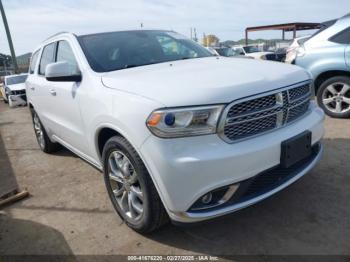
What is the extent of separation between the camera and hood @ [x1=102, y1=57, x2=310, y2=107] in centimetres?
225

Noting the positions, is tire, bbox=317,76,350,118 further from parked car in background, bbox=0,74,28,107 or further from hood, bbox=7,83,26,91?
hood, bbox=7,83,26,91

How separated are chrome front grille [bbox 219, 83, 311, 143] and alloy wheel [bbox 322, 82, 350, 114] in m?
3.39

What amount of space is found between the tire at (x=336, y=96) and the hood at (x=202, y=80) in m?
3.06

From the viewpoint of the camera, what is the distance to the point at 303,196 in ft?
10.7

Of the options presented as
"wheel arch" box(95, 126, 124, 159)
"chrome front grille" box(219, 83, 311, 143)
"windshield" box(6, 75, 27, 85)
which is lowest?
"windshield" box(6, 75, 27, 85)

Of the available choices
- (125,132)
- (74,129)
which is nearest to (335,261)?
(125,132)

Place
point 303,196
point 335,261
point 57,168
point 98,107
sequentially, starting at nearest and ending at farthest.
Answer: point 335,261 < point 98,107 < point 303,196 < point 57,168

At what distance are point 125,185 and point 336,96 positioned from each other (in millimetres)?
4391

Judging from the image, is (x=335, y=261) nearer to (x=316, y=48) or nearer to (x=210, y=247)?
(x=210, y=247)

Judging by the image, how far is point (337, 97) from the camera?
18.8ft

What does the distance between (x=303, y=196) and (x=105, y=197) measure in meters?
2.03

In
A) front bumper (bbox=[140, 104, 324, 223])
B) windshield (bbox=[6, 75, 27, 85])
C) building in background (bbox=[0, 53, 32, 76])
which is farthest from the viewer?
building in background (bbox=[0, 53, 32, 76])

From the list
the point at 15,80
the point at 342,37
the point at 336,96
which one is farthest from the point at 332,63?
the point at 15,80

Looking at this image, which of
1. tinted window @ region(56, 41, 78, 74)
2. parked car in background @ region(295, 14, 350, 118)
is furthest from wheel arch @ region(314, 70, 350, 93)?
tinted window @ region(56, 41, 78, 74)
